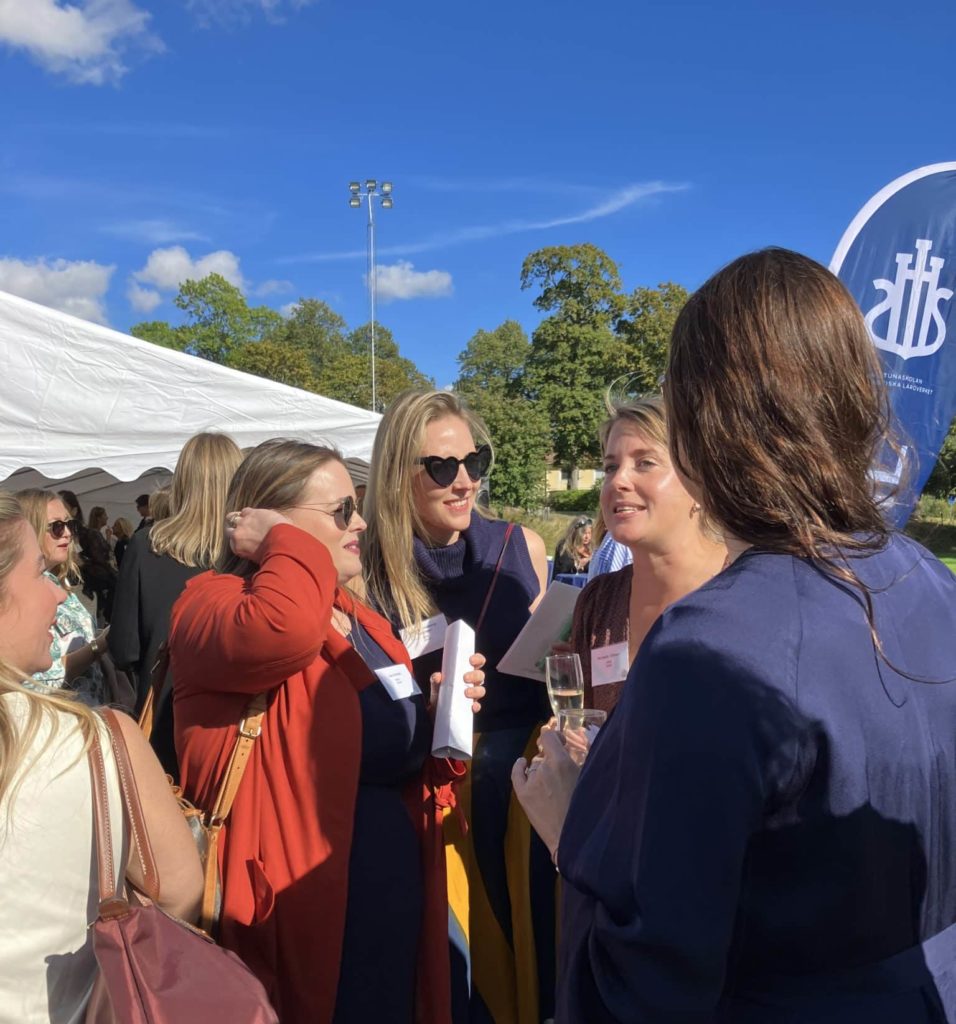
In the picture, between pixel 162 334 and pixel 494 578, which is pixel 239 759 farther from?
pixel 162 334

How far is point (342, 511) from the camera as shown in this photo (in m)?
2.24

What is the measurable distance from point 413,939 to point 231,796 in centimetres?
59

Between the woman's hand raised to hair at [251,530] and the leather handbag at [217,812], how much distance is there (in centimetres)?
36

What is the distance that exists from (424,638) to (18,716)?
1331mm

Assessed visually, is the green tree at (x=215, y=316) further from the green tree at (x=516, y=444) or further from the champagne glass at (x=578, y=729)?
the champagne glass at (x=578, y=729)

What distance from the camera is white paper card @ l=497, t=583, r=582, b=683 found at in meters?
2.42

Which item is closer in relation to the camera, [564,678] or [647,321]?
[564,678]

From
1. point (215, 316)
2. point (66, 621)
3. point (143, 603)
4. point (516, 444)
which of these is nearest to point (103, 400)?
point (66, 621)

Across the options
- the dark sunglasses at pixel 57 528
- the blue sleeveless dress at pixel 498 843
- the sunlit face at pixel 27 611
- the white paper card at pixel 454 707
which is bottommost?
the blue sleeveless dress at pixel 498 843

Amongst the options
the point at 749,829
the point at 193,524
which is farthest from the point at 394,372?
the point at 749,829

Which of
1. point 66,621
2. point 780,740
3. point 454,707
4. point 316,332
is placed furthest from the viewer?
point 316,332

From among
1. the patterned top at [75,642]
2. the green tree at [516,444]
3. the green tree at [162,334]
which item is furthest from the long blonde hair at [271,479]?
the green tree at [162,334]

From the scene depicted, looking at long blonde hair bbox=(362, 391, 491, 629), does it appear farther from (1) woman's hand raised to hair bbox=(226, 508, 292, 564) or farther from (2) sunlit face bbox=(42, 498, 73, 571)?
(2) sunlit face bbox=(42, 498, 73, 571)

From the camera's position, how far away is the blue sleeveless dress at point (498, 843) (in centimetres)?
264
